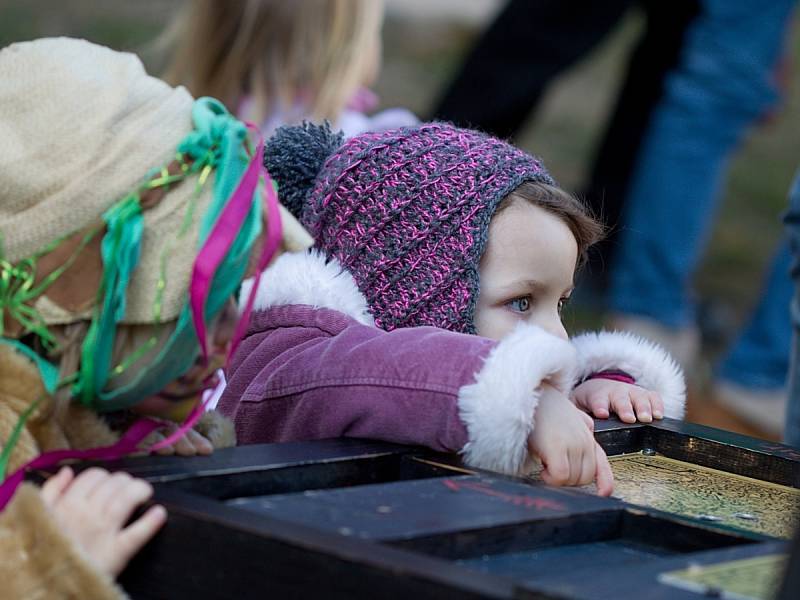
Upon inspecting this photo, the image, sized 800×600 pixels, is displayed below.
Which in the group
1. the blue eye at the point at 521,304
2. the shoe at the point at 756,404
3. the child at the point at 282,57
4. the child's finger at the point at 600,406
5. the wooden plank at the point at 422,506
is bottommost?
the wooden plank at the point at 422,506

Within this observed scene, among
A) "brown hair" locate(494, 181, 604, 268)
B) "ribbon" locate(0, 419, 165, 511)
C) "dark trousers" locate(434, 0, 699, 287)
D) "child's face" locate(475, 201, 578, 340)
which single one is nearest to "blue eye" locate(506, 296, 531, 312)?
"child's face" locate(475, 201, 578, 340)

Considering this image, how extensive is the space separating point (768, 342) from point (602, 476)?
3.19 m

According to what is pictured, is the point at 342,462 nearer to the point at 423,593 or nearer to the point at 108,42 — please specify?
the point at 423,593

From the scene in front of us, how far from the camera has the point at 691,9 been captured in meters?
4.52

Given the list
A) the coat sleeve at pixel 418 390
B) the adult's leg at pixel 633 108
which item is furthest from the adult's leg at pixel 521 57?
the coat sleeve at pixel 418 390

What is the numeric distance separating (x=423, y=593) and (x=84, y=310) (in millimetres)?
499

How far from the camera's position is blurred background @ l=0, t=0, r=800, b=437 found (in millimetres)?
6723

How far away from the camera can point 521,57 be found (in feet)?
14.8

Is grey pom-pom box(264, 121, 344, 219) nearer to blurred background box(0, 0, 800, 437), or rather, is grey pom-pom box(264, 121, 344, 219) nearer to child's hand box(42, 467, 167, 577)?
child's hand box(42, 467, 167, 577)

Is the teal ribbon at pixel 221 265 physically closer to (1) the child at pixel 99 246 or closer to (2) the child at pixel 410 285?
(1) the child at pixel 99 246

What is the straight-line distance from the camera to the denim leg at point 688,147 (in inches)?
177

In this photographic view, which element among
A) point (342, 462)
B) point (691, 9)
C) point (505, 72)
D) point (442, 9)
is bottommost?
point (342, 462)

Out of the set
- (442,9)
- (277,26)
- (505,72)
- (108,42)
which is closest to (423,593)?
(277,26)

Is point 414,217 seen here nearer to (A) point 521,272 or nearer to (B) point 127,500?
(A) point 521,272
